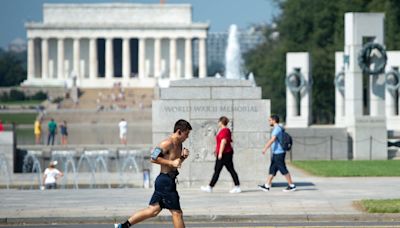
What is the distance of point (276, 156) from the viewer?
26.9 m

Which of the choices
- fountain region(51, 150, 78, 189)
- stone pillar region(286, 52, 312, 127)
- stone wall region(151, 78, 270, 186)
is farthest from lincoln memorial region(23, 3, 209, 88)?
stone wall region(151, 78, 270, 186)

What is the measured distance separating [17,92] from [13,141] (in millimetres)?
91503

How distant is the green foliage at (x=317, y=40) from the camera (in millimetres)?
66875

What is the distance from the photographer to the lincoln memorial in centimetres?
14400

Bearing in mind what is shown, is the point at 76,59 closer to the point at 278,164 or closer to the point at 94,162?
the point at 94,162

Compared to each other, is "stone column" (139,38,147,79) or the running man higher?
"stone column" (139,38,147,79)

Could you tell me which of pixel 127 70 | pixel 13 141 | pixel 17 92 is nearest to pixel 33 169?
pixel 13 141

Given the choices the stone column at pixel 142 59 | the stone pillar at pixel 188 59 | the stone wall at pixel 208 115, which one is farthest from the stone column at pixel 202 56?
the stone wall at pixel 208 115

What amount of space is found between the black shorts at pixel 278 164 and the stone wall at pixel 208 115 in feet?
3.23

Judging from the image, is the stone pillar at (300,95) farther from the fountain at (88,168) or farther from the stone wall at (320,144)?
the stone wall at (320,144)

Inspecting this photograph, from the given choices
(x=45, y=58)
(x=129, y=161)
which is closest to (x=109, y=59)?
(x=45, y=58)

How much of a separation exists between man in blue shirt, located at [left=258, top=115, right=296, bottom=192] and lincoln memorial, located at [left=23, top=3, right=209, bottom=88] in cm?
11403

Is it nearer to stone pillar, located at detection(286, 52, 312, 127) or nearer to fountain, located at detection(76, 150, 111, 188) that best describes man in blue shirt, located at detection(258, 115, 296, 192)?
fountain, located at detection(76, 150, 111, 188)

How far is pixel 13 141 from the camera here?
39219 mm
